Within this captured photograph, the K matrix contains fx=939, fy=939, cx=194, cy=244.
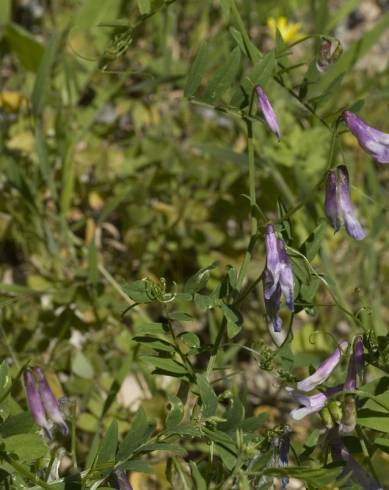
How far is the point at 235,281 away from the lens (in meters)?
1.46

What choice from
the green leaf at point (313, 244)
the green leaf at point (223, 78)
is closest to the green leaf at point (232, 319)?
the green leaf at point (313, 244)

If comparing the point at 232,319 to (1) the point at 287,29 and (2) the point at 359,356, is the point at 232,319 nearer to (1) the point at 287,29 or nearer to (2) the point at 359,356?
(2) the point at 359,356

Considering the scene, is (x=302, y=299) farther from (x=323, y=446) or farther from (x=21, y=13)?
(x=21, y=13)

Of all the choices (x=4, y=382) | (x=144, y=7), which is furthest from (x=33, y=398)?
(x=144, y=7)

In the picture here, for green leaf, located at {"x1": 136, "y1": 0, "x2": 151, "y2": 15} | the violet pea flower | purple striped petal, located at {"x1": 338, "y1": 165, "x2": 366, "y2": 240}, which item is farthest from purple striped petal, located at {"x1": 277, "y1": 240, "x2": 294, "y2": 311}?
green leaf, located at {"x1": 136, "y1": 0, "x2": 151, "y2": 15}

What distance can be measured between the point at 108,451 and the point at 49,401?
203mm

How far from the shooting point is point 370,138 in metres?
1.38

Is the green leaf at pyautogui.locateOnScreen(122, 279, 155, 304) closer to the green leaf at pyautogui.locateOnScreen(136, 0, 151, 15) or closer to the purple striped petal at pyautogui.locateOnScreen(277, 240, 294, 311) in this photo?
the purple striped petal at pyautogui.locateOnScreen(277, 240, 294, 311)

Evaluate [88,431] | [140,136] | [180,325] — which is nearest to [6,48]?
[140,136]

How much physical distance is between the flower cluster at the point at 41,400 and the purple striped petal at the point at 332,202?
20.0 inches

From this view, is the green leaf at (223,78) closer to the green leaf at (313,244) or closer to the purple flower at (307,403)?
the green leaf at (313,244)

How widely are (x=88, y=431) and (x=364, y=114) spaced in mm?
1417

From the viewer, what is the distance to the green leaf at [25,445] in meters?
1.31

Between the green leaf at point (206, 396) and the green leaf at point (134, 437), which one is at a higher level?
the green leaf at point (206, 396)
